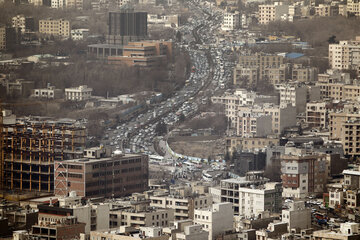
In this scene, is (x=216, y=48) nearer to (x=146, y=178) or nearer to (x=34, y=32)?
(x=34, y=32)

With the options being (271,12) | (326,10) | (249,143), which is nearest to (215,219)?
(249,143)

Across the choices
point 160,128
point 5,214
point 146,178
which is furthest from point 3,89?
point 5,214

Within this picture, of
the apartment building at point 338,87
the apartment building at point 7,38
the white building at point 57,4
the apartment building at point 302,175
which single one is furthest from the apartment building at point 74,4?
the apartment building at point 302,175

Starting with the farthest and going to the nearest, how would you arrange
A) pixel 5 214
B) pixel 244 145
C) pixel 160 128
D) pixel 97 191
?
1. pixel 160 128
2. pixel 244 145
3. pixel 97 191
4. pixel 5 214

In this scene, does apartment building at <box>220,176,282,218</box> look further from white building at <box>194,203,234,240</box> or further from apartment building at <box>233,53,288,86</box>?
apartment building at <box>233,53,288,86</box>

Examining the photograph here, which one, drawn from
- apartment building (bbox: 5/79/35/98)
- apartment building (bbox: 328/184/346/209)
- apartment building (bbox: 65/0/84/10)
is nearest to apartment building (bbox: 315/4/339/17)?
apartment building (bbox: 65/0/84/10)
